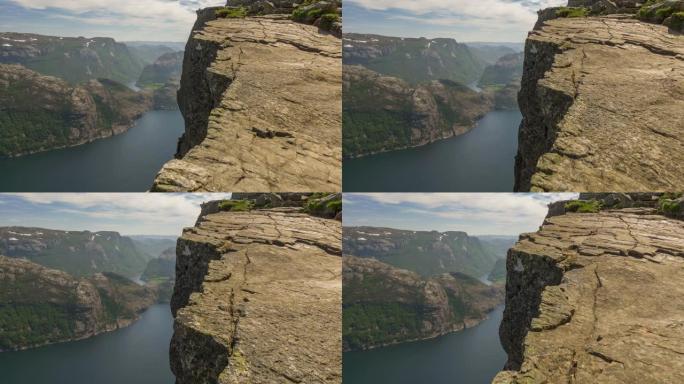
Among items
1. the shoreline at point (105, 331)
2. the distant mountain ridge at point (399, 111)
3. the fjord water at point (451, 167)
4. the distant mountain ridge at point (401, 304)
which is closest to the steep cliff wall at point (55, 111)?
the shoreline at point (105, 331)

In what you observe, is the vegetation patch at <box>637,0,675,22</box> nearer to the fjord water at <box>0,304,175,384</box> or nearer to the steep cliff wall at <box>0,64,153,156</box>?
the steep cliff wall at <box>0,64,153,156</box>

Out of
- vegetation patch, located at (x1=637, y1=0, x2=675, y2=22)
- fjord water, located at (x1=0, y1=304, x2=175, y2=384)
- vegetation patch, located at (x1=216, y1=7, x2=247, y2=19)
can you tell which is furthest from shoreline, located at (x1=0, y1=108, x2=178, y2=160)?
vegetation patch, located at (x1=637, y1=0, x2=675, y2=22)

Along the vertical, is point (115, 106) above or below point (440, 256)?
above

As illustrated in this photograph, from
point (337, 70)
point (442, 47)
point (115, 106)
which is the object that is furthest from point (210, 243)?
point (115, 106)

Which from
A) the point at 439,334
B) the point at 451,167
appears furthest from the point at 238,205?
the point at 439,334

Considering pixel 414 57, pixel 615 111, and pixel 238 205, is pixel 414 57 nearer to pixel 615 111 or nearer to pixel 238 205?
pixel 238 205

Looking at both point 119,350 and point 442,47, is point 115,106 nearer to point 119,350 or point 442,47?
point 119,350
